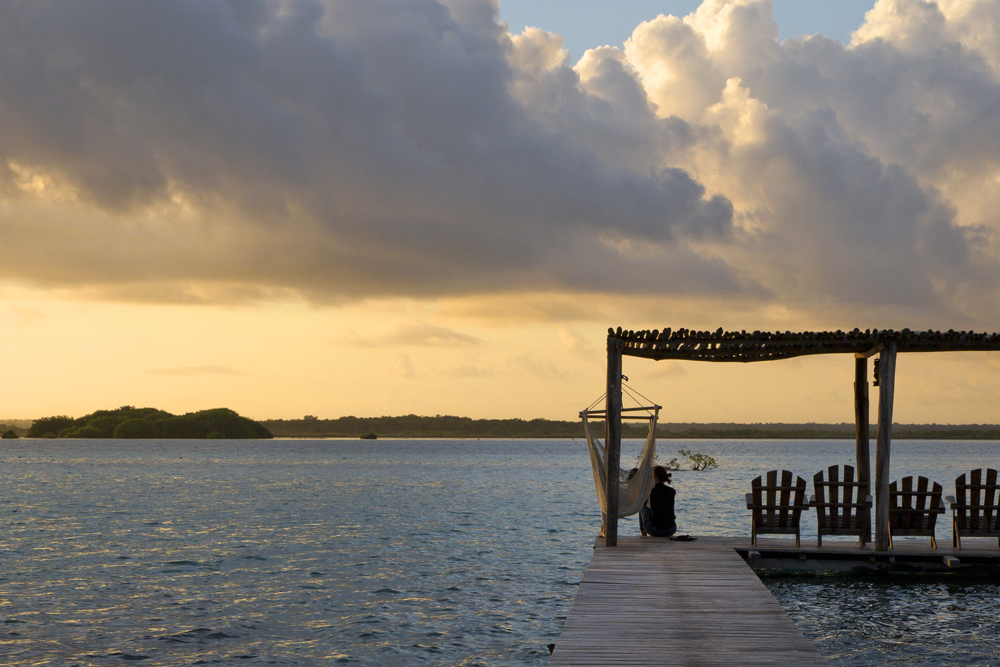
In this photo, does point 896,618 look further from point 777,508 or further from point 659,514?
point 659,514

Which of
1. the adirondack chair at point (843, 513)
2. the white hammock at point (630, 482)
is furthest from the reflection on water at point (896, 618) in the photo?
the white hammock at point (630, 482)

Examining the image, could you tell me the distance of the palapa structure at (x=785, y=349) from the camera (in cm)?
1184

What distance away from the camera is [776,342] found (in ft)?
39.3

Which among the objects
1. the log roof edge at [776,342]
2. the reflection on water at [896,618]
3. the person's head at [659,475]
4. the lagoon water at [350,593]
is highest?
the log roof edge at [776,342]

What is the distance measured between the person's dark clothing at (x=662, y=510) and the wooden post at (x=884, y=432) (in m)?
2.88

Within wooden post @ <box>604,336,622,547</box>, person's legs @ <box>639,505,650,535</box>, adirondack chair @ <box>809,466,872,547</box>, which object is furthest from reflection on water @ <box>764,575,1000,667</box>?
wooden post @ <box>604,336,622,547</box>

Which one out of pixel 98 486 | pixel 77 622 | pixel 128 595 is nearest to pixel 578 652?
pixel 77 622

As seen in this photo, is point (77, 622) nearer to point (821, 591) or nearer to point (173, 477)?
point (821, 591)

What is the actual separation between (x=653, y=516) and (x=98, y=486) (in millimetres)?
52865

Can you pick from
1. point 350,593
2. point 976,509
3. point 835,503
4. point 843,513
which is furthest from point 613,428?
point 350,593

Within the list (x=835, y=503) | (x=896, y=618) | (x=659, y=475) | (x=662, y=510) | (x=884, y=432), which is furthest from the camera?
(x=662, y=510)

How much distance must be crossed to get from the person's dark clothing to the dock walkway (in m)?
1.89

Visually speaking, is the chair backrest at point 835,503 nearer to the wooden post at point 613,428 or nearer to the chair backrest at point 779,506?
the chair backrest at point 779,506

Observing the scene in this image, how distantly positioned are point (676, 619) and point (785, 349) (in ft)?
19.0
